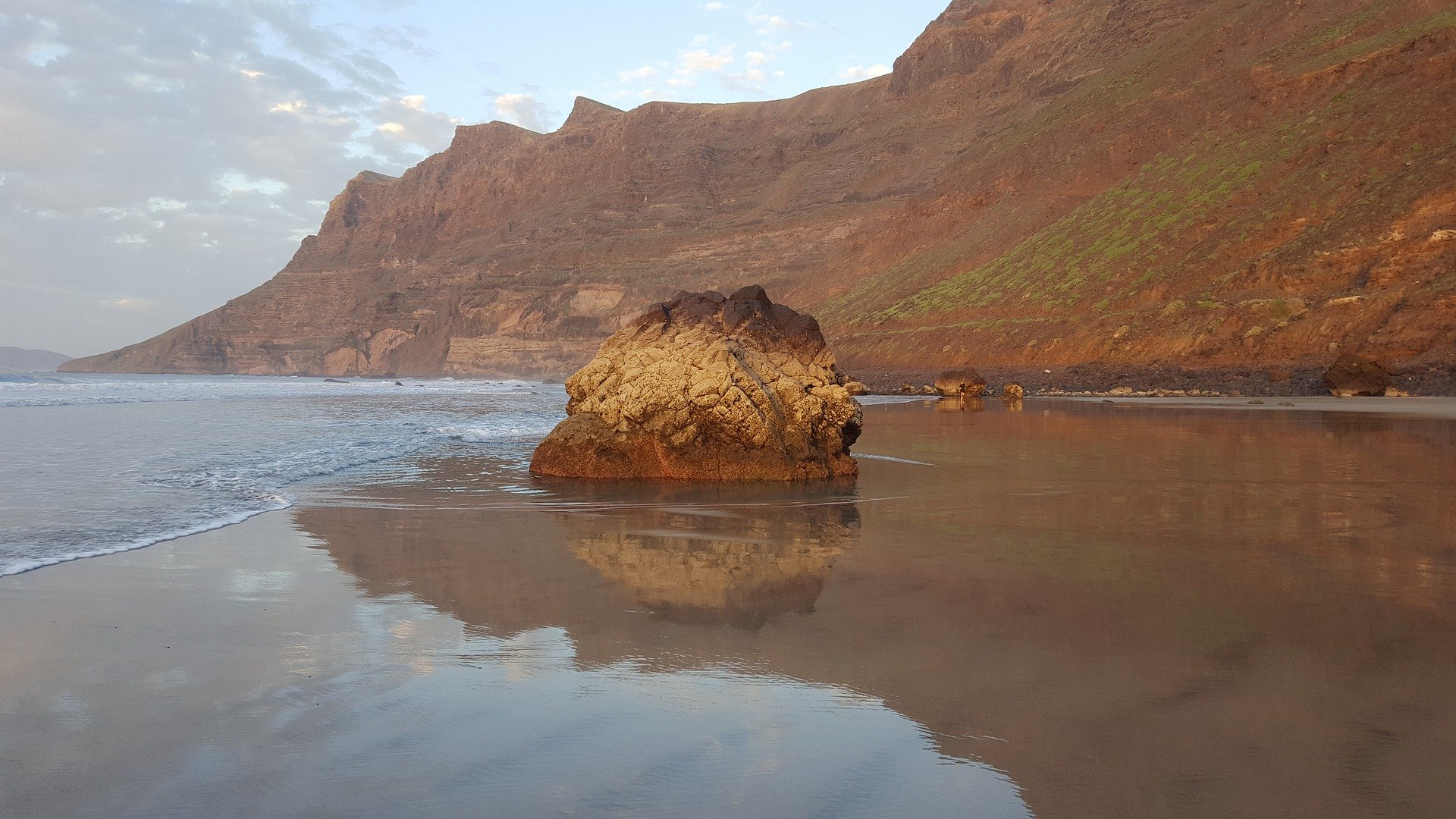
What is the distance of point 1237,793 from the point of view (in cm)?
282

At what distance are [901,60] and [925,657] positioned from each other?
131550mm

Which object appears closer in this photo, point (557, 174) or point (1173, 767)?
point (1173, 767)

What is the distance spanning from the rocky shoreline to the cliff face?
203cm

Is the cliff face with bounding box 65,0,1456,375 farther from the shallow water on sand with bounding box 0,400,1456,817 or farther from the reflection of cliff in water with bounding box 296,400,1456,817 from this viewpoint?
the shallow water on sand with bounding box 0,400,1456,817

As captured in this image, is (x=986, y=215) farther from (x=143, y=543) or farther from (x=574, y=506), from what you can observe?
(x=143, y=543)

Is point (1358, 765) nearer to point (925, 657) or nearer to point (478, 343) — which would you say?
point (925, 657)

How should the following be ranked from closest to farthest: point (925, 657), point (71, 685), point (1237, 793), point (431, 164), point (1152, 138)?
point (1237, 793)
point (71, 685)
point (925, 657)
point (1152, 138)
point (431, 164)

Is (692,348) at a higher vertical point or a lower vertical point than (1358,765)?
higher

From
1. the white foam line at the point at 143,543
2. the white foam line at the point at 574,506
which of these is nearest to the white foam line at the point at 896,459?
the white foam line at the point at 574,506

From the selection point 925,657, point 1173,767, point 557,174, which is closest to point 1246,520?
point 925,657

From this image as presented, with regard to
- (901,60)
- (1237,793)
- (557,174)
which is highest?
(901,60)

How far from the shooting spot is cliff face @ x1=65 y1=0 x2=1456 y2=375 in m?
46.7

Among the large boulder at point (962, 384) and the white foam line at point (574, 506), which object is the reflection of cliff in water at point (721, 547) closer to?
the white foam line at point (574, 506)

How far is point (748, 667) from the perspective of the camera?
4.05 metres
